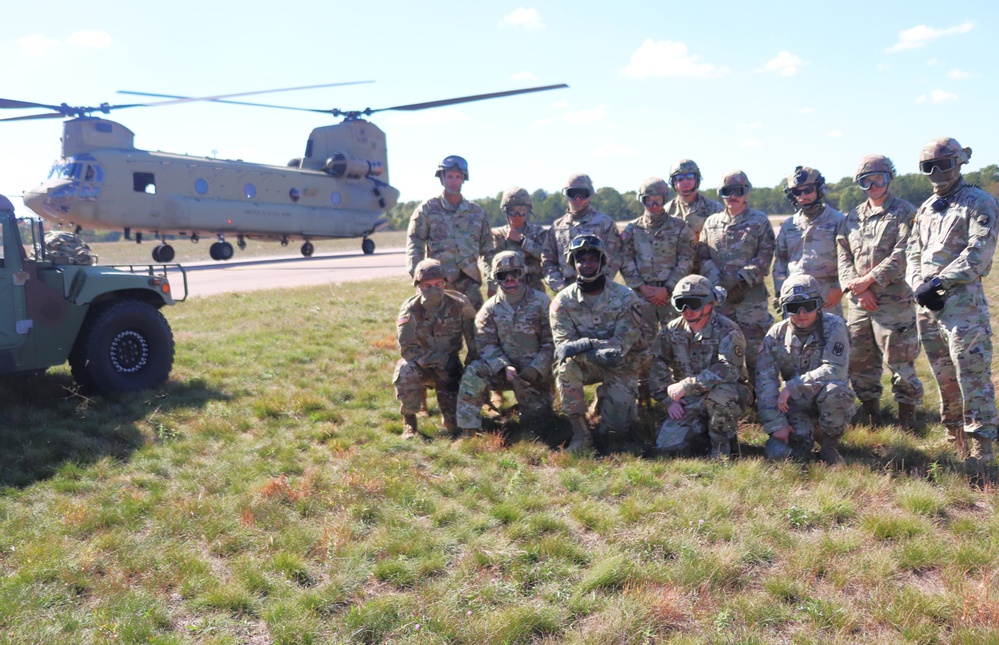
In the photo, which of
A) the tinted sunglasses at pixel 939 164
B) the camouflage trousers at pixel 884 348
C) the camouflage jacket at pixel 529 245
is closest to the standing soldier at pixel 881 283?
the camouflage trousers at pixel 884 348

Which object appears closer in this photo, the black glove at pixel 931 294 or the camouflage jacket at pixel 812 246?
the black glove at pixel 931 294

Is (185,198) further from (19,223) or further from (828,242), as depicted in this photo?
(828,242)

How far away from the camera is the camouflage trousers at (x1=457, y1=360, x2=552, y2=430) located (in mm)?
6637

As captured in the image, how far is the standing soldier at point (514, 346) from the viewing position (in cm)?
672

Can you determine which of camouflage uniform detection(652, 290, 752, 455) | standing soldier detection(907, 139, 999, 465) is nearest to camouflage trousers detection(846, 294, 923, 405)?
standing soldier detection(907, 139, 999, 465)

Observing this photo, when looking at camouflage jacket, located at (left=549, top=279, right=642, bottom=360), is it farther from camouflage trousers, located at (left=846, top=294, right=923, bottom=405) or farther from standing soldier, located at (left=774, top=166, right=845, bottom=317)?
camouflage trousers, located at (left=846, top=294, right=923, bottom=405)

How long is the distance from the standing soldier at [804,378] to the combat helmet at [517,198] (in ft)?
9.89

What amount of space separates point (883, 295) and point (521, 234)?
3.64 meters

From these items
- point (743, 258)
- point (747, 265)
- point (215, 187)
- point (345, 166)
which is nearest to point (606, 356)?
point (747, 265)

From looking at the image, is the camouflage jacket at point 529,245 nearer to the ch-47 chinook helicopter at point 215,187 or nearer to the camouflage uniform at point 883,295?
the camouflage uniform at point 883,295

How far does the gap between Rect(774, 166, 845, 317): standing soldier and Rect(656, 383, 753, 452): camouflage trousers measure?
1.49 m

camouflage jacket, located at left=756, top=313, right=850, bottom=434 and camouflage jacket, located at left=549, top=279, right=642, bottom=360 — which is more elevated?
camouflage jacket, located at left=549, top=279, right=642, bottom=360

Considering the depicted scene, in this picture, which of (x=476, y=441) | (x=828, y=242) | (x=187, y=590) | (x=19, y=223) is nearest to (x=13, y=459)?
(x=19, y=223)

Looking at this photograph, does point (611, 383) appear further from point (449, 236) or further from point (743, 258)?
point (449, 236)
